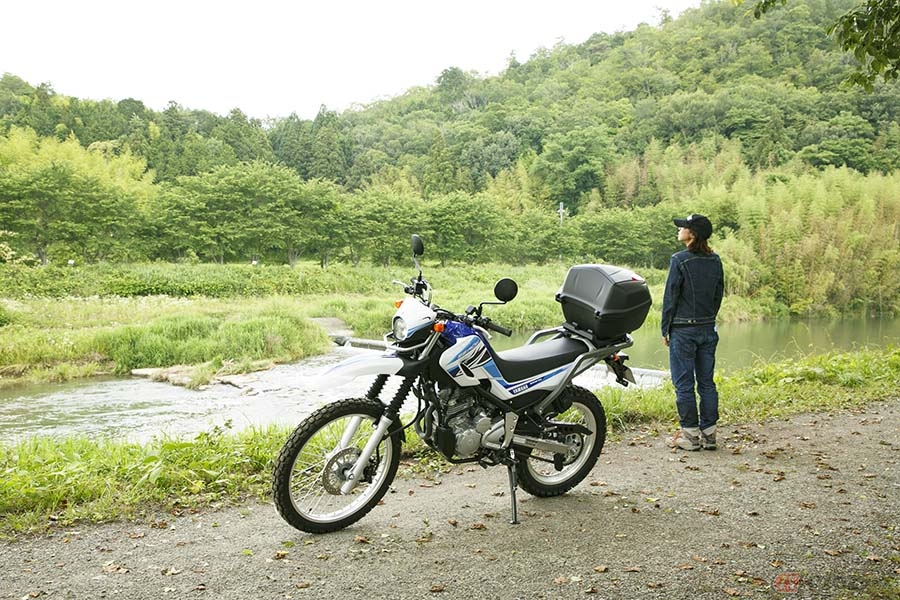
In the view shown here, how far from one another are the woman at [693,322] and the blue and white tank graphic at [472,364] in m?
1.41

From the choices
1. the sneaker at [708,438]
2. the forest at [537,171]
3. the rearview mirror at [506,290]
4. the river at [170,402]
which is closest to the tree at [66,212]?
the forest at [537,171]

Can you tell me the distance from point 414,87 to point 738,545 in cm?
8630

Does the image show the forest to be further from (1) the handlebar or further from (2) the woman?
(1) the handlebar

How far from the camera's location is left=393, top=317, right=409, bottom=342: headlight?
2.71 m

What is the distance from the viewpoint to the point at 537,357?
10.1 ft

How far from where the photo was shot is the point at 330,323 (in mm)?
18281

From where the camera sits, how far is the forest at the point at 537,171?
26.7 metres

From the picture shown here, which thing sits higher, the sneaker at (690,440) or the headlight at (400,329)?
the headlight at (400,329)

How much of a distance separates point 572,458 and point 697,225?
150 centimetres

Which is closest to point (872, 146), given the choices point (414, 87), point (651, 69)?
point (651, 69)

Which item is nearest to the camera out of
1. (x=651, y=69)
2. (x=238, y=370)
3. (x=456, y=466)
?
(x=456, y=466)

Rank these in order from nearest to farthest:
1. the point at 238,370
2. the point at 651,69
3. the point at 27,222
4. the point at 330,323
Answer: the point at 238,370 → the point at 330,323 → the point at 27,222 → the point at 651,69

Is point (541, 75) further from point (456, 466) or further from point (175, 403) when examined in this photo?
point (456, 466)

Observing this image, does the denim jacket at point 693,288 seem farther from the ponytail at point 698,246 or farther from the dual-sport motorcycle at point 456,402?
the dual-sport motorcycle at point 456,402
